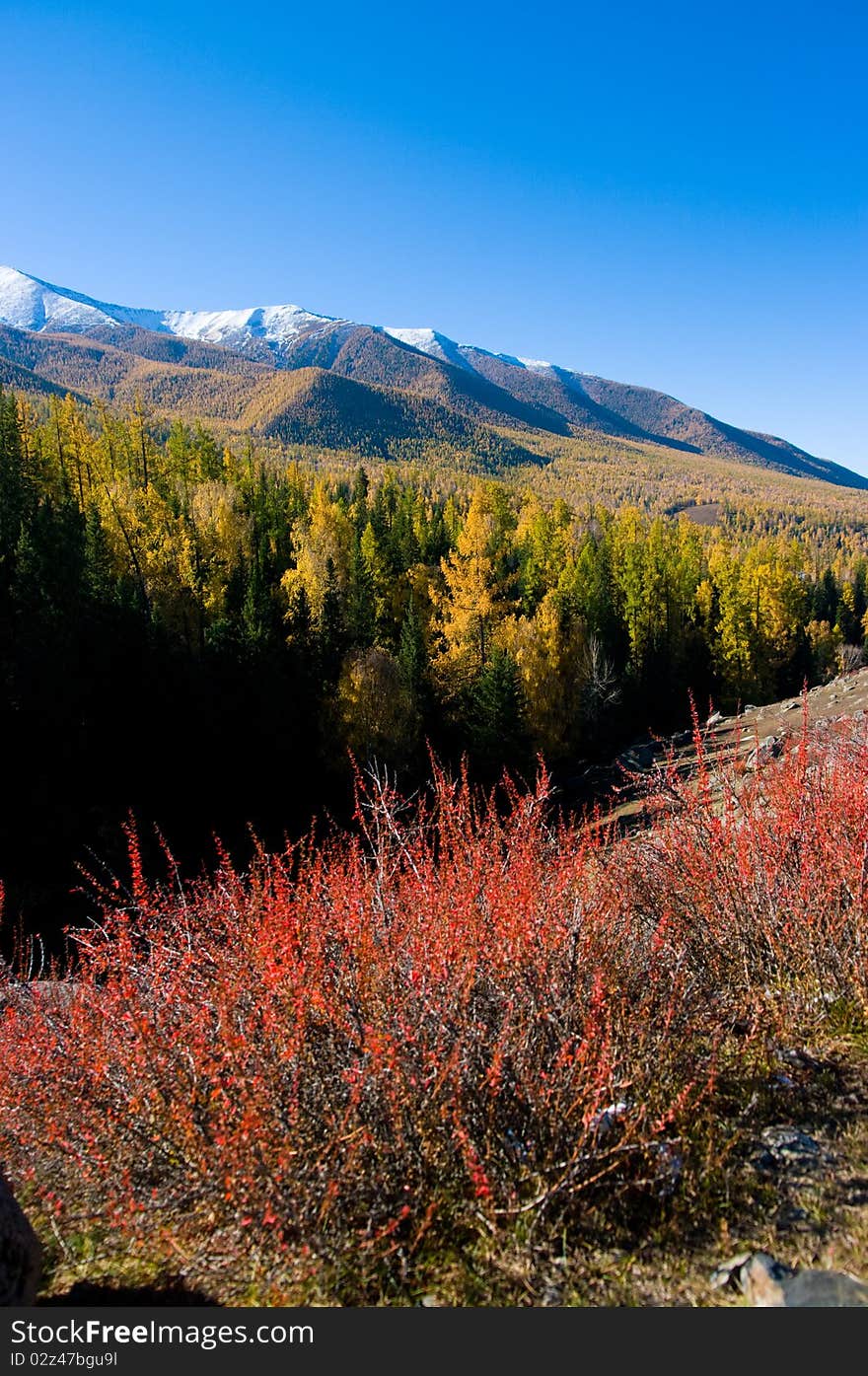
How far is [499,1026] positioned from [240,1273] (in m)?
1.44

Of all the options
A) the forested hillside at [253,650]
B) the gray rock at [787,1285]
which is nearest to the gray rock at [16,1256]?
the gray rock at [787,1285]

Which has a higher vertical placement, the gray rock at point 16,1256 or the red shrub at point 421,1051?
the red shrub at point 421,1051

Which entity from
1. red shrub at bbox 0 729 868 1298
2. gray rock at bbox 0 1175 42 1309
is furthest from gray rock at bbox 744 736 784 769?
gray rock at bbox 0 1175 42 1309

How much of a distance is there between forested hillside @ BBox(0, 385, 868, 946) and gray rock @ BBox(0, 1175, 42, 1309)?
697 inches

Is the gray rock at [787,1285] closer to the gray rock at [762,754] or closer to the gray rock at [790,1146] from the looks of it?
the gray rock at [790,1146]

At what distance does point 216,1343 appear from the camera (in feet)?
7.84

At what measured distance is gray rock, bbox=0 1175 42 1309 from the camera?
2557 millimetres

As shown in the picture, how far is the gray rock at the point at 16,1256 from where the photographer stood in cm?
256

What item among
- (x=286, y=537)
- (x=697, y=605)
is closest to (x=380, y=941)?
(x=286, y=537)

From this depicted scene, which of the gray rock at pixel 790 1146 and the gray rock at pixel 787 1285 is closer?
the gray rock at pixel 787 1285

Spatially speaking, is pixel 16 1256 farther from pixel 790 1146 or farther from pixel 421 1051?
pixel 790 1146

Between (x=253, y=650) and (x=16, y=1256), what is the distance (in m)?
25.4

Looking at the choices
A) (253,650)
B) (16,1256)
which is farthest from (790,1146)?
(253,650)

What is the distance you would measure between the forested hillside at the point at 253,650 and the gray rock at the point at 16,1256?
17709 millimetres
